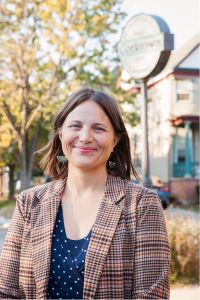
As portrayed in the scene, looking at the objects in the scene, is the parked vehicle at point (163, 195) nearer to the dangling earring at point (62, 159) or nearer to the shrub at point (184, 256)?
the shrub at point (184, 256)

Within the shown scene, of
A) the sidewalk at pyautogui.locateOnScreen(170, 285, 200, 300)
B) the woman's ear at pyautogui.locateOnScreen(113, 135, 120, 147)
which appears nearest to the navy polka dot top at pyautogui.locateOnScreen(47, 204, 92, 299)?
the woman's ear at pyautogui.locateOnScreen(113, 135, 120, 147)

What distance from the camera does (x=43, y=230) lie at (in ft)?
7.23

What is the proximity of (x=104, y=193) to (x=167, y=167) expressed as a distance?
25165 millimetres

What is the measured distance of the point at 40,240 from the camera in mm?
2182

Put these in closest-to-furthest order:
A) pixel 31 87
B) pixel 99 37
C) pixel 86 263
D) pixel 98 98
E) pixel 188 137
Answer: pixel 86 263
pixel 98 98
pixel 99 37
pixel 31 87
pixel 188 137

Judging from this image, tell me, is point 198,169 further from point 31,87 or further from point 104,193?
point 104,193

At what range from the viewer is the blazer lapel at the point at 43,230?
211cm

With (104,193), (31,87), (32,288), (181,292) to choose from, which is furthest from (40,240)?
(31,87)

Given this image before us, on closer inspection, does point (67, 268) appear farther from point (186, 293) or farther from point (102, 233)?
point (186, 293)

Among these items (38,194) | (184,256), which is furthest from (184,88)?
(38,194)

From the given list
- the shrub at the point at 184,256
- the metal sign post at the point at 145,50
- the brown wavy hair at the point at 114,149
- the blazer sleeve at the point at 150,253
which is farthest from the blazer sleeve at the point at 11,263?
the metal sign post at the point at 145,50

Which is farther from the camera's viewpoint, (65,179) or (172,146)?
(172,146)

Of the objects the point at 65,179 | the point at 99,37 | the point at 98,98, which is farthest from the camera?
the point at 99,37

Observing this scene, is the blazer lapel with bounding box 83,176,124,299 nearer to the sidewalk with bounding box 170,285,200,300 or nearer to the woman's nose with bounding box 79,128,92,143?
the woman's nose with bounding box 79,128,92,143
